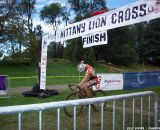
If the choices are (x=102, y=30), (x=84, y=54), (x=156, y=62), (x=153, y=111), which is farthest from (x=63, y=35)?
(x=156, y=62)

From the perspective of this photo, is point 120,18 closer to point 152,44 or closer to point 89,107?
point 89,107

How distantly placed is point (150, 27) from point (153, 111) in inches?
3466

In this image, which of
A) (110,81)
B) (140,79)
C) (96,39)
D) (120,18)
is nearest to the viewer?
(120,18)

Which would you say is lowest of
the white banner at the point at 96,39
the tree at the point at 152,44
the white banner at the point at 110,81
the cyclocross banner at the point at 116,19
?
the white banner at the point at 110,81

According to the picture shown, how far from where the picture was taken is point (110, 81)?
23.4m

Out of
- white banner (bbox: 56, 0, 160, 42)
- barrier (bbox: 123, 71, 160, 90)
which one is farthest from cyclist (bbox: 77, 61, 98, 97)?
barrier (bbox: 123, 71, 160, 90)

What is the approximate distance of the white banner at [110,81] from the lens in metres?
22.7

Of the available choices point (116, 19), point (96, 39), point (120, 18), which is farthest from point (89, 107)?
point (96, 39)

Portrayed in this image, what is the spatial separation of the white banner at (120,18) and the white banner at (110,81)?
791cm

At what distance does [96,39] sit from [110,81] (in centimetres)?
1067

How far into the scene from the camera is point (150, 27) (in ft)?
305

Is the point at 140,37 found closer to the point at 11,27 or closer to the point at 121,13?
the point at 11,27

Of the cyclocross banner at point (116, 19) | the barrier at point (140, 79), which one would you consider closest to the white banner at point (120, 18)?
the cyclocross banner at point (116, 19)

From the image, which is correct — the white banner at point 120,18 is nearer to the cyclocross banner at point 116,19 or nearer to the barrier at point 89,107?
the cyclocross banner at point 116,19
